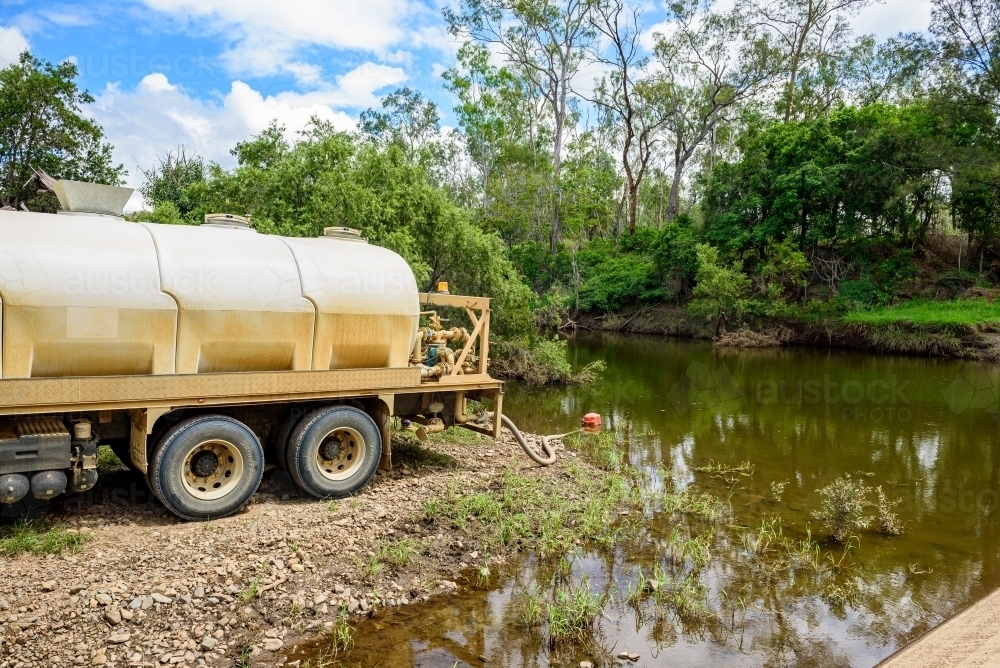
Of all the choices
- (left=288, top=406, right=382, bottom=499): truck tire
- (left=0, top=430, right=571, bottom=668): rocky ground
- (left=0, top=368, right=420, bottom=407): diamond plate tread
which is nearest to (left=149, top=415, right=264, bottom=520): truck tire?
(left=0, top=430, right=571, bottom=668): rocky ground

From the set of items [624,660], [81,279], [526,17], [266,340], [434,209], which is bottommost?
[624,660]

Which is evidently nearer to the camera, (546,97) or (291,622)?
(291,622)

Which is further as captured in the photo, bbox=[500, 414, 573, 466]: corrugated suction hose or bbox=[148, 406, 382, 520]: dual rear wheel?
bbox=[500, 414, 573, 466]: corrugated suction hose

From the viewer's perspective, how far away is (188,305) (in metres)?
7.41

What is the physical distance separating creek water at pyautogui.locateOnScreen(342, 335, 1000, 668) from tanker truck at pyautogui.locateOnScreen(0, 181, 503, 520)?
2757mm

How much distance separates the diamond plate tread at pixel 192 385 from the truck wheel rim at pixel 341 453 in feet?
2.11

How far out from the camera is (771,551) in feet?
28.5

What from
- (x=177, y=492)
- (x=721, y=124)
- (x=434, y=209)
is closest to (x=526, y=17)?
(x=721, y=124)

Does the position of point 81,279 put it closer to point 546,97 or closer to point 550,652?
point 550,652

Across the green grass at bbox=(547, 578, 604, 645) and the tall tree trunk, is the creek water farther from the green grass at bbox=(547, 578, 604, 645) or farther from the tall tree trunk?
the tall tree trunk

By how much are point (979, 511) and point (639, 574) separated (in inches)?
260

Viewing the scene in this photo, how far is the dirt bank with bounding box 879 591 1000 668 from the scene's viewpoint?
5830 millimetres

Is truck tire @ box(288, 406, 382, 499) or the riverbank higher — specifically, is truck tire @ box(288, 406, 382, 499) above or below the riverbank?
below

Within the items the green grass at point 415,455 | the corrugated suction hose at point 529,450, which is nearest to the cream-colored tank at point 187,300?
the green grass at point 415,455
